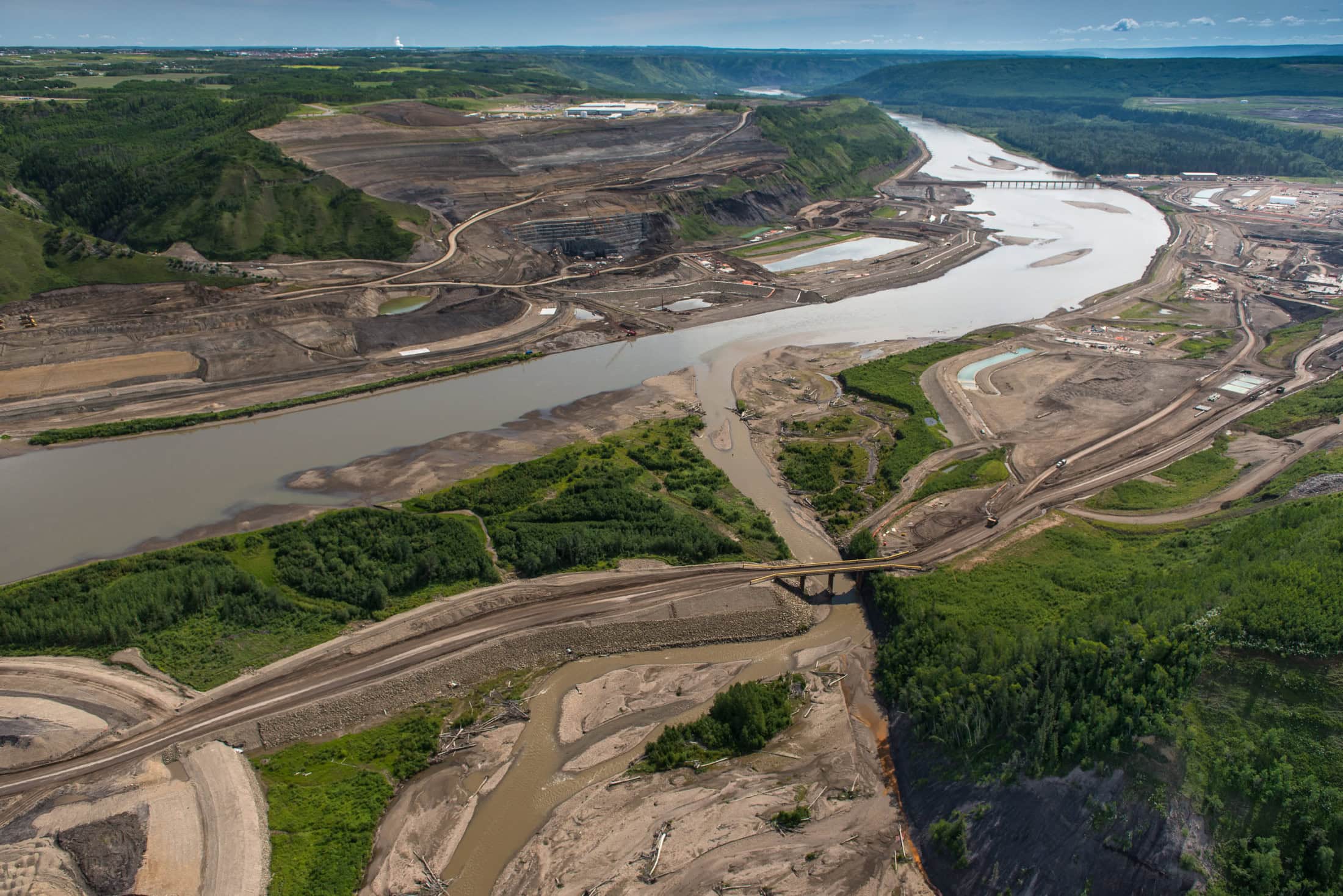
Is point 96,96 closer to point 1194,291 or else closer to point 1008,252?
point 1008,252

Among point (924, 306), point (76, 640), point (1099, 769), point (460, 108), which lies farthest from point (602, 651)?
point (460, 108)

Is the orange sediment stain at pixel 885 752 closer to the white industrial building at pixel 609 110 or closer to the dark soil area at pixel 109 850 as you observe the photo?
the dark soil area at pixel 109 850

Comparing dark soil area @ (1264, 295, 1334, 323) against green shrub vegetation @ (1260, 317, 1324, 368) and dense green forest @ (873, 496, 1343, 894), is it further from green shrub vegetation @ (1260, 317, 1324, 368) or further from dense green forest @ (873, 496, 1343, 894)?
dense green forest @ (873, 496, 1343, 894)

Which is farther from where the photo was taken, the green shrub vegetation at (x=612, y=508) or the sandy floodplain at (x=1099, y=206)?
the sandy floodplain at (x=1099, y=206)

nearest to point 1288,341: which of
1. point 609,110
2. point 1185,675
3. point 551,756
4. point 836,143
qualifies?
point 1185,675

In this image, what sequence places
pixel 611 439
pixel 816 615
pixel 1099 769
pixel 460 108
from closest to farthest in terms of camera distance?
pixel 1099 769
pixel 816 615
pixel 611 439
pixel 460 108

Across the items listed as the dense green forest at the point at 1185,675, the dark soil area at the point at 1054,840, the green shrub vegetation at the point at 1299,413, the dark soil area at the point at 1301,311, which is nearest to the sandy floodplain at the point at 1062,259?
the dark soil area at the point at 1301,311

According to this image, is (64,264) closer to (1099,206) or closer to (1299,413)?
(1299,413)
